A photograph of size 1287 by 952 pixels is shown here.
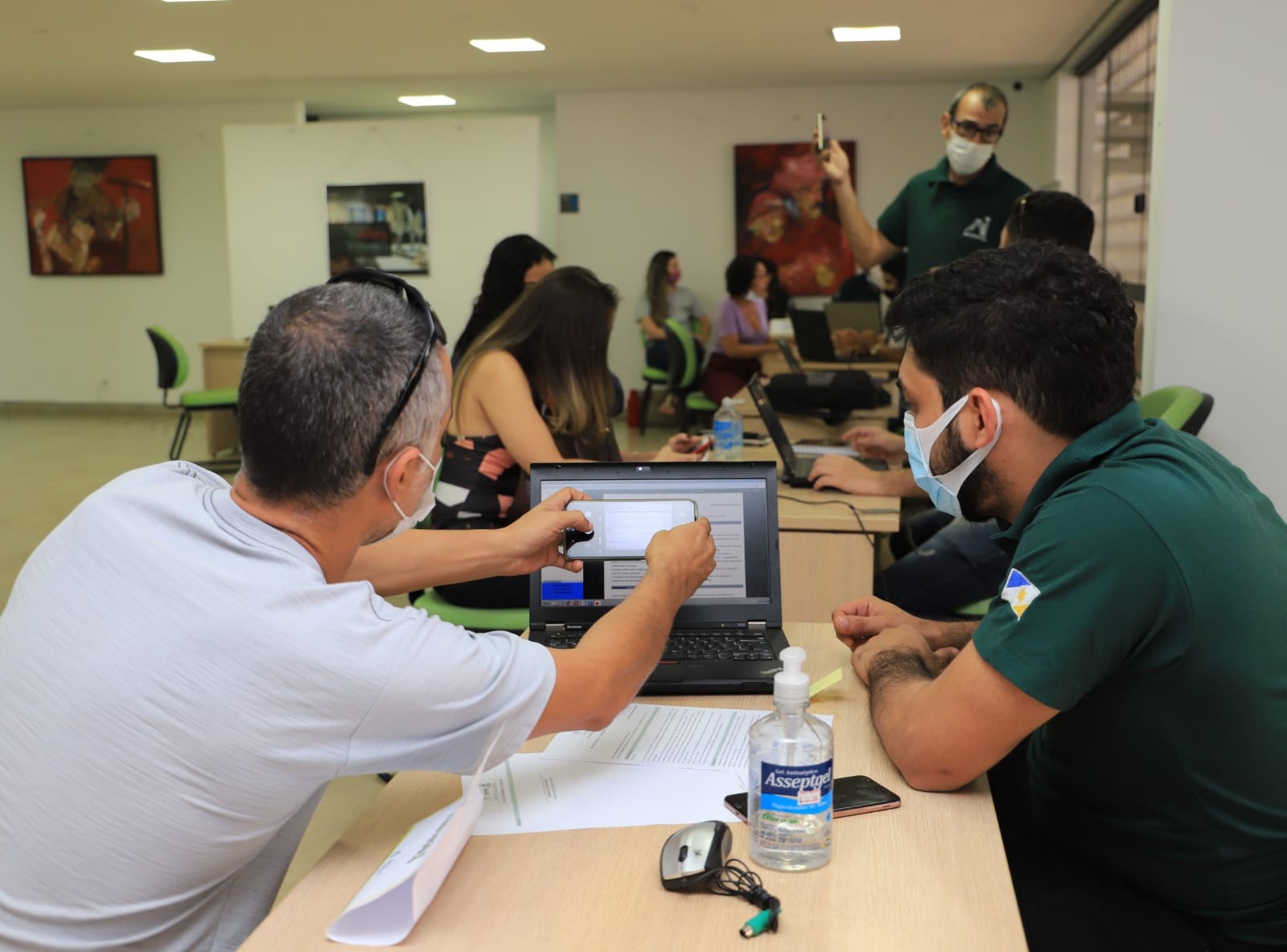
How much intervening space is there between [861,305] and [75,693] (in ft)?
19.8

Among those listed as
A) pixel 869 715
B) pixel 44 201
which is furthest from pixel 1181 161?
pixel 44 201

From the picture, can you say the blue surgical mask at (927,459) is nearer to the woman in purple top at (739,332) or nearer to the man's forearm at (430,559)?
the man's forearm at (430,559)

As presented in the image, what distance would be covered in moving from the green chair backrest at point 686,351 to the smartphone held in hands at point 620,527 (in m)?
6.36

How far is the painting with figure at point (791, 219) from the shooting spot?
969 centimetres

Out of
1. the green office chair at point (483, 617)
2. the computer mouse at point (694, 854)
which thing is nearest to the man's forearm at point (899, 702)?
the computer mouse at point (694, 854)

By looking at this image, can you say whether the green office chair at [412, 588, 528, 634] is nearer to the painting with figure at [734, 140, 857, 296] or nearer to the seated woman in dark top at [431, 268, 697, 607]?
the seated woman in dark top at [431, 268, 697, 607]

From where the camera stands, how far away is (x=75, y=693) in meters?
1.06

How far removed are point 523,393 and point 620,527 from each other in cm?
117

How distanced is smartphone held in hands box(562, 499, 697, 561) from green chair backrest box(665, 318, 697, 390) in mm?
6357

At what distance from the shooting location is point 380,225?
29.9 feet

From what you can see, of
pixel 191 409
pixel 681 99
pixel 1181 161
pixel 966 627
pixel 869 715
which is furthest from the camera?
pixel 681 99

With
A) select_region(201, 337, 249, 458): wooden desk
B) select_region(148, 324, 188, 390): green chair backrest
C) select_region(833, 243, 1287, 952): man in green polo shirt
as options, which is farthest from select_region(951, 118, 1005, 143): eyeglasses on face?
select_region(201, 337, 249, 458): wooden desk

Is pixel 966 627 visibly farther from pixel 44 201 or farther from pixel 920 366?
pixel 44 201

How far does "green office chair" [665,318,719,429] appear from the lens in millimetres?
8109
